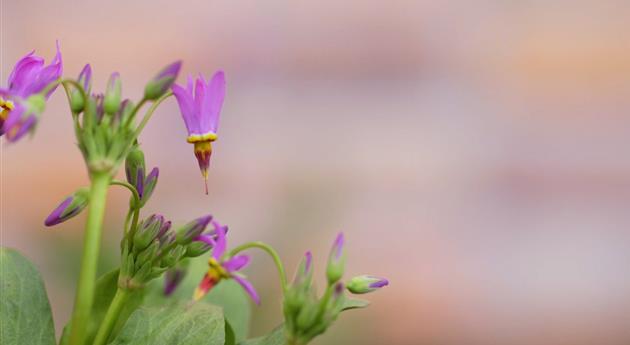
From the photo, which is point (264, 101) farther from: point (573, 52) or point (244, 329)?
point (244, 329)

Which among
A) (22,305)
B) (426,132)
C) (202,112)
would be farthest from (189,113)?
(426,132)

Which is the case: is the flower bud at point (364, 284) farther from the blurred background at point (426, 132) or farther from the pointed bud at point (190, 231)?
the blurred background at point (426, 132)

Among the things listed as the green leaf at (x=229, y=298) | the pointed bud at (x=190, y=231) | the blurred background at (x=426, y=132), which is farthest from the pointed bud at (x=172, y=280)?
the blurred background at (x=426, y=132)

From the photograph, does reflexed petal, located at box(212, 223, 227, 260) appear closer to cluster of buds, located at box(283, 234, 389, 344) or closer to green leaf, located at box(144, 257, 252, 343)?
cluster of buds, located at box(283, 234, 389, 344)

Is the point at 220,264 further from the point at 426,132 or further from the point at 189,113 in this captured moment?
the point at 426,132

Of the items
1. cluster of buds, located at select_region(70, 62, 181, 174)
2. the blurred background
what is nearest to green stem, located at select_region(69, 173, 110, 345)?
cluster of buds, located at select_region(70, 62, 181, 174)

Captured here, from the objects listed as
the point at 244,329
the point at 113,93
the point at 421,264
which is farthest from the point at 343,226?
the point at 113,93
